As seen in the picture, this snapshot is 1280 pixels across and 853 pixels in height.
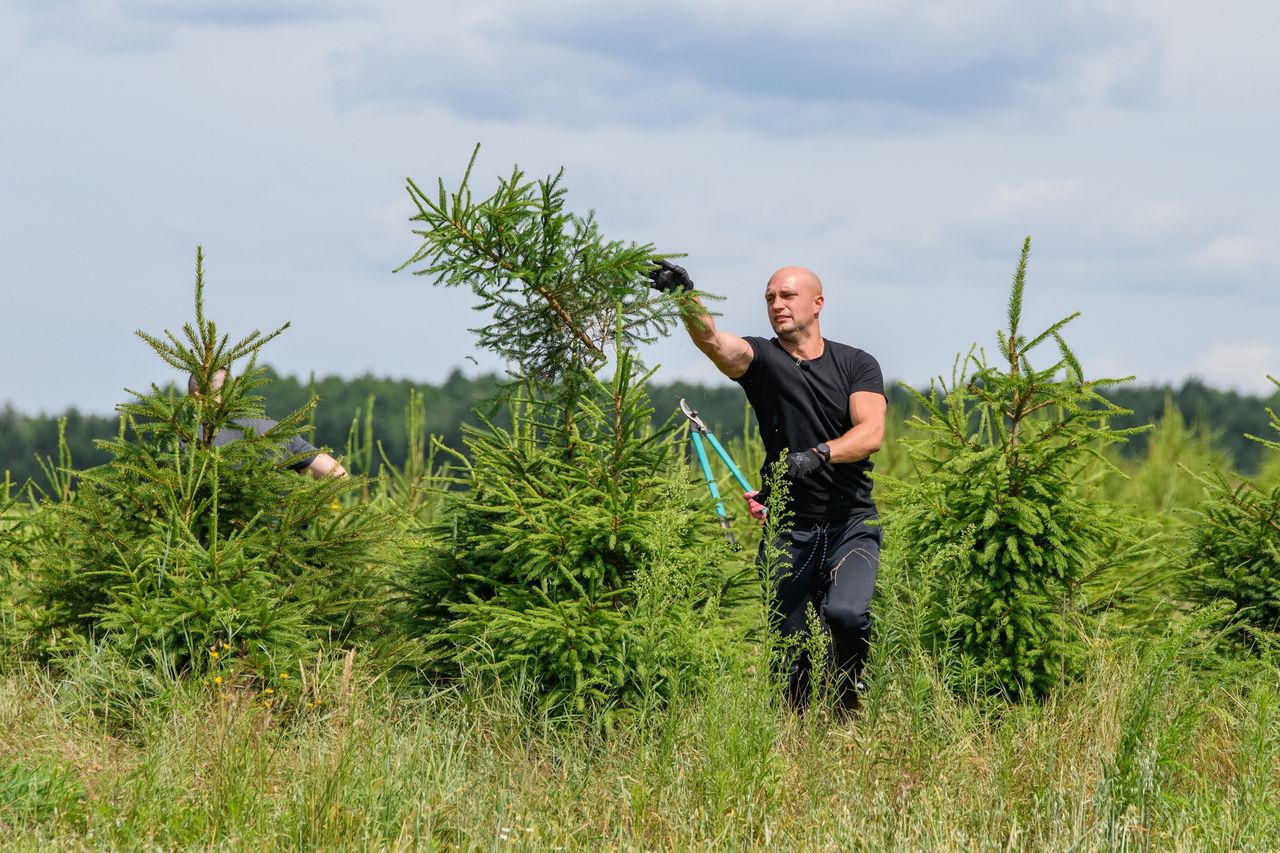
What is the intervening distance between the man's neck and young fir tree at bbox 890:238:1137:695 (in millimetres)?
666

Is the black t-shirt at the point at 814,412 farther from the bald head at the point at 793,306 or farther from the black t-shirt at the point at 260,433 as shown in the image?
the black t-shirt at the point at 260,433

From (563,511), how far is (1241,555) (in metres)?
3.97

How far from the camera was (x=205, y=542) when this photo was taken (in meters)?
6.27

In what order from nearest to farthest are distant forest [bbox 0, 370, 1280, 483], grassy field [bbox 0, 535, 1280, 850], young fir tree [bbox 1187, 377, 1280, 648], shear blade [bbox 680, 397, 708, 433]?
grassy field [bbox 0, 535, 1280, 850], shear blade [bbox 680, 397, 708, 433], young fir tree [bbox 1187, 377, 1280, 648], distant forest [bbox 0, 370, 1280, 483]

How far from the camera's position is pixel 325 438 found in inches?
2058

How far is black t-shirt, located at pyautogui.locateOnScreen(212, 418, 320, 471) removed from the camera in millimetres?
6477

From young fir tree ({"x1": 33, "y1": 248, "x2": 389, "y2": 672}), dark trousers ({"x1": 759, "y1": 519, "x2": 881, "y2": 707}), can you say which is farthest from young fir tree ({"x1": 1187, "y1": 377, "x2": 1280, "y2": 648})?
young fir tree ({"x1": 33, "y1": 248, "x2": 389, "y2": 672})

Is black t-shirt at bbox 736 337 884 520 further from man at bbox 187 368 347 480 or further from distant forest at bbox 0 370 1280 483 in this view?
distant forest at bbox 0 370 1280 483

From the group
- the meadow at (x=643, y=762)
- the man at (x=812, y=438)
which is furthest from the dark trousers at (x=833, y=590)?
the meadow at (x=643, y=762)

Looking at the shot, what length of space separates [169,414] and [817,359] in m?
3.39

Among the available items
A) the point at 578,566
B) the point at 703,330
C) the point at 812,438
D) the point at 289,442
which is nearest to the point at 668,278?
the point at 703,330

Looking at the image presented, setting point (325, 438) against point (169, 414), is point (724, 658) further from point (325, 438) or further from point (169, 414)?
point (325, 438)

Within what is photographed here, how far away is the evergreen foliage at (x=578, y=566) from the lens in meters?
5.53

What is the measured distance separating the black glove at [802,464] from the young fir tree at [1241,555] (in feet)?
7.96
